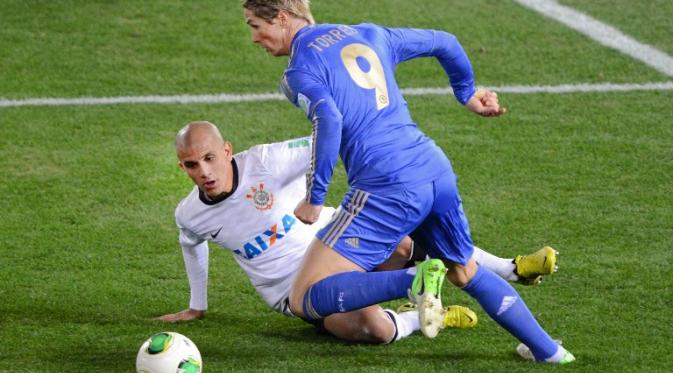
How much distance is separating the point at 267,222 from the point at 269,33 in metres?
0.97

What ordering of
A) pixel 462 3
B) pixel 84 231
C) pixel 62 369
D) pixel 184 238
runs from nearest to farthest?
pixel 62 369 → pixel 184 238 → pixel 84 231 → pixel 462 3

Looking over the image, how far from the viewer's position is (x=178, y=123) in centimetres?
941

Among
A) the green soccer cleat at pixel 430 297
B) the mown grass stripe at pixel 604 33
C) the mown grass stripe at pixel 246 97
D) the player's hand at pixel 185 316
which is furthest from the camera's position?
the mown grass stripe at pixel 604 33

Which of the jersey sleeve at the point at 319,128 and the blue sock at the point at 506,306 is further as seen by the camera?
the blue sock at the point at 506,306

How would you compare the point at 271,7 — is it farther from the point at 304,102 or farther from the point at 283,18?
the point at 304,102

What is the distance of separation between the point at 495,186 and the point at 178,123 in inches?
97.3

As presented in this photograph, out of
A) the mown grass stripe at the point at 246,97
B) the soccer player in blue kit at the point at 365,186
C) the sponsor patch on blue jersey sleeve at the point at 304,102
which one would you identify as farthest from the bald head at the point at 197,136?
the mown grass stripe at the point at 246,97

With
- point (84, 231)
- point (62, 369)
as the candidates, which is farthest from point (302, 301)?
point (84, 231)

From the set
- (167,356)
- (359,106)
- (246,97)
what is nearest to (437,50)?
(359,106)

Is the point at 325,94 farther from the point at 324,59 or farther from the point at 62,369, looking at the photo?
the point at 62,369

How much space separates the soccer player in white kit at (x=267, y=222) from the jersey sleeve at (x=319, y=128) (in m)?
0.76

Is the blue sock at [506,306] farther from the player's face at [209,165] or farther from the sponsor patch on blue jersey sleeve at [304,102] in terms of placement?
the player's face at [209,165]

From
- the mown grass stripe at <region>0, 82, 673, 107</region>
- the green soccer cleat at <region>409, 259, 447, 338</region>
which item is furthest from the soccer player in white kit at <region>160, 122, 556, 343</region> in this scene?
the mown grass stripe at <region>0, 82, 673, 107</region>

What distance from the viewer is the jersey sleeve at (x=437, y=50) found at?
5633 mm
